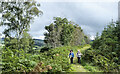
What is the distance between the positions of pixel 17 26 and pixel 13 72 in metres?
14.3

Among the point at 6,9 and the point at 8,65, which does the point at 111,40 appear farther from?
the point at 6,9

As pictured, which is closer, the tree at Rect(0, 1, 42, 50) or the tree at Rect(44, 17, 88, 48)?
the tree at Rect(0, 1, 42, 50)

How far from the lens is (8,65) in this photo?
21.4 ft

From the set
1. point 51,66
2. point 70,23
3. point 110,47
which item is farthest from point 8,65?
Answer: point 70,23

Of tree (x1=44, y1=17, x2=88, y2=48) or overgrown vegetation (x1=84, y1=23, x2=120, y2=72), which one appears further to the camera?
tree (x1=44, y1=17, x2=88, y2=48)

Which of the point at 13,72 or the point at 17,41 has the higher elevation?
the point at 17,41

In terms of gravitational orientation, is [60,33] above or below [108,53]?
above

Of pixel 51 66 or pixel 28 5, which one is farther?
pixel 28 5

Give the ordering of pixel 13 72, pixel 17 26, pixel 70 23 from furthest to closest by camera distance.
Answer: pixel 70 23
pixel 17 26
pixel 13 72

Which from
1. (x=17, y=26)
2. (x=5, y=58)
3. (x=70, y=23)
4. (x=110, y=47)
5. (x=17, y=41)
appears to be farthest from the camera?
(x=70, y=23)

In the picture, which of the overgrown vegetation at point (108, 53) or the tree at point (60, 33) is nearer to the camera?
the overgrown vegetation at point (108, 53)

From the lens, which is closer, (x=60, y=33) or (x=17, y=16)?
(x=17, y=16)

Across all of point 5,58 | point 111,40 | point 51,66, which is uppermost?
point 111,40

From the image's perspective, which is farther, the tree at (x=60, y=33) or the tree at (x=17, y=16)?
the tree at (x=60, y=33)
